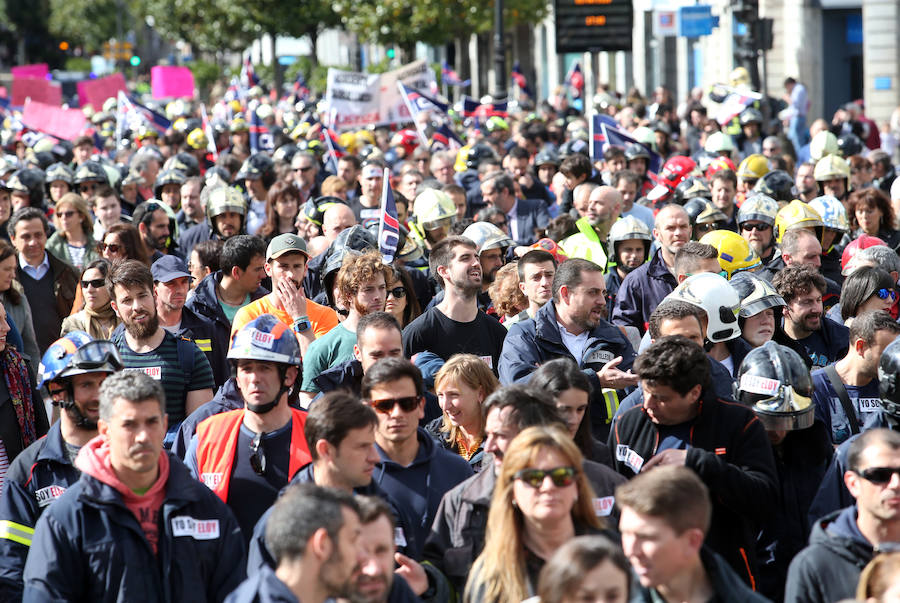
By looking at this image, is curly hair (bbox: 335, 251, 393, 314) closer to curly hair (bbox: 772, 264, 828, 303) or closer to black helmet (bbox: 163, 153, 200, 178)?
curly hair (bbox: 772, 264, 828, 303)

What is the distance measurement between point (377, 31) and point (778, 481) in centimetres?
3543

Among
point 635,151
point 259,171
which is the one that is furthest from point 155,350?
point 635,151

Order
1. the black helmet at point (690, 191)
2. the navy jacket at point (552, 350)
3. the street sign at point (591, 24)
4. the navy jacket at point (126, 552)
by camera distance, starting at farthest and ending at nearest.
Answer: the street sign at point (591, 24) → the black helmet at point (690, 191) → the navy jacket at point (552, 350) → the navy jacket at point (126, 552)

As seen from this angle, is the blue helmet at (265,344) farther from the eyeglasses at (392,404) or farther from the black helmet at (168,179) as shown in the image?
the black helmet at (168,179)

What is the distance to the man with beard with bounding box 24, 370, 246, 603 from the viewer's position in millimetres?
4898

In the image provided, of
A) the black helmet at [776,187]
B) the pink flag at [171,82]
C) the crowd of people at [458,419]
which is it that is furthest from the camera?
the pink flag at [171,82]

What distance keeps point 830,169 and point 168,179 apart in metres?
6.41

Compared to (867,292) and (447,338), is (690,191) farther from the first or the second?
(447,338)

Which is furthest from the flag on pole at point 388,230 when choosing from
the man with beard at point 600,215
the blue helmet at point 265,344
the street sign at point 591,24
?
the street sign at point 591,24

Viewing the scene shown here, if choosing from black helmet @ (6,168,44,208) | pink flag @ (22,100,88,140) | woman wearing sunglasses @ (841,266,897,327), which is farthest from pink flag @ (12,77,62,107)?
woman wearing sunglasses @ (841,266,897,327)

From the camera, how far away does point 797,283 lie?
7.56 m

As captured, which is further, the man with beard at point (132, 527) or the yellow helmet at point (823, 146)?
the yellow helmet at point (823, 146)

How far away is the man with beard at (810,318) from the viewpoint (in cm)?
757

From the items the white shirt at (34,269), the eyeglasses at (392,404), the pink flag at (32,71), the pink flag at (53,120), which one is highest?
the pink flag at (32,71)
